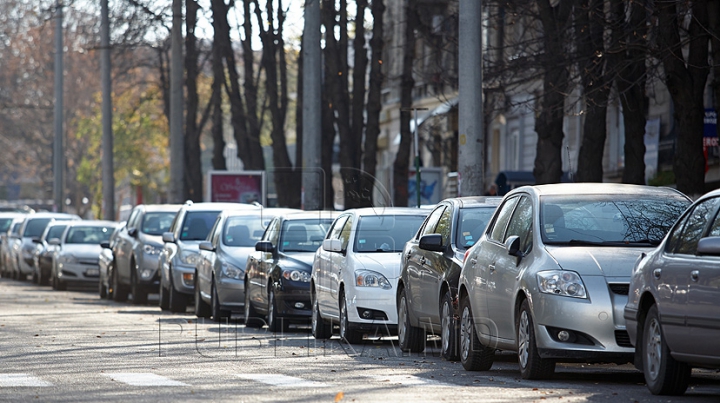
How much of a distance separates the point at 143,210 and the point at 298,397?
18694mm

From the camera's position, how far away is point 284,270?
63.3 ft

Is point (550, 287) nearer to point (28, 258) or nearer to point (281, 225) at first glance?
point (281, 225)

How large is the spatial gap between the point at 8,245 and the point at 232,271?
22.5 metres

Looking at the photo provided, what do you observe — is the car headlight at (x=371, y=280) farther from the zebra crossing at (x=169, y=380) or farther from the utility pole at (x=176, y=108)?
the utility pole at (x=176, y=108)

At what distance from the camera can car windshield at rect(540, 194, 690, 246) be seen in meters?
12.2

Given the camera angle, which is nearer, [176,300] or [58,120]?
[176,300]

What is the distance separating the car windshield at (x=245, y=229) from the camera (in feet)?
73.9

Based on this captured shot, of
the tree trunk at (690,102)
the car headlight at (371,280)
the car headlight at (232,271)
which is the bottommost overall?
the car headlight at (232,271)

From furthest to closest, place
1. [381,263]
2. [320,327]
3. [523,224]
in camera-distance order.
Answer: [320,327]
[381,263]
[523,224]

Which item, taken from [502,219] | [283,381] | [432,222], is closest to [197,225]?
[432,222]

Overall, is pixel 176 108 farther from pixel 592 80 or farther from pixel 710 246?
pixel 710 246

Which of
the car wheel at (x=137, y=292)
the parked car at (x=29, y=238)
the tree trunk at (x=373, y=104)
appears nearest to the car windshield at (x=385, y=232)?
the car wheel at (x=137, y=292)

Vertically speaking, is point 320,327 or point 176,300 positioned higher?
point 320,327

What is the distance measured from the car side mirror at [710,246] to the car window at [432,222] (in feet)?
19.4
